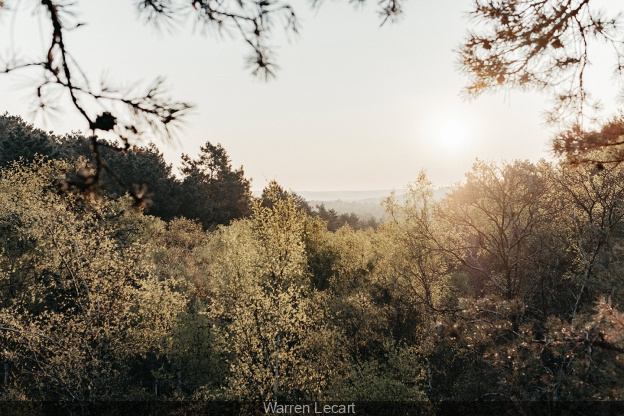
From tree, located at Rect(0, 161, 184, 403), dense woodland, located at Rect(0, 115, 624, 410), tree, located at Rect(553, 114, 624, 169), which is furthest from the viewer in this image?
tree, located at Rect(0, 161, 184, 403)

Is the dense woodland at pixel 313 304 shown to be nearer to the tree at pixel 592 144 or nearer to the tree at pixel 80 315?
the tree at pixel 80 315

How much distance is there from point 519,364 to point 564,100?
4.70 metres

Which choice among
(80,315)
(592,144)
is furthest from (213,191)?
(592,144)

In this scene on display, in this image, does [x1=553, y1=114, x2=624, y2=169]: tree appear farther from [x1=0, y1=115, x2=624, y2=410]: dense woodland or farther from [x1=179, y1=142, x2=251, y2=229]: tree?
[x1=179, y1=142, x2=251, y2=229]: tree

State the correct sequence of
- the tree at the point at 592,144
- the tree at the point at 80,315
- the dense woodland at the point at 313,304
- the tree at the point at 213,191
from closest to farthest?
the tree at the point at 592,144 → the dense woodland at the point at 313,304 → the tree at the point at 80,315 → the tree at the point at 213,191

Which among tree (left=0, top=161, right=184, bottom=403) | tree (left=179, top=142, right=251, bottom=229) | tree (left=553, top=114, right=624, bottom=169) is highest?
tree (left=179, top=142, right=251, bottom=229)

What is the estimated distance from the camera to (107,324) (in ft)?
44.0

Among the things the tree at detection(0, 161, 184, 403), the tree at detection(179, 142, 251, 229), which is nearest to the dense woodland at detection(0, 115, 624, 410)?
the tree at detection(0, 161, 184, 403)

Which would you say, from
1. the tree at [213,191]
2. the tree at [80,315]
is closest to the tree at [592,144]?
the tree at [80,315]

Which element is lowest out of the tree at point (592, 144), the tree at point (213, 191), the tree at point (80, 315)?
the tree at point (80, 315)

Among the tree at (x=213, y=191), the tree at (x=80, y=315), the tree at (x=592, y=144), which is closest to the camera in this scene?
the tree at (x=592, y=144)

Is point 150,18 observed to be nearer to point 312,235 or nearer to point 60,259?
point 60,259

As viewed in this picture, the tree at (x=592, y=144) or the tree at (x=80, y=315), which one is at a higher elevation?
the tree at (x=592, y=144)

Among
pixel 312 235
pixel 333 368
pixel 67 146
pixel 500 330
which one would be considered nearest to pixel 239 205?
pixel 67 146
